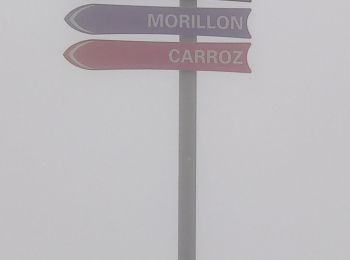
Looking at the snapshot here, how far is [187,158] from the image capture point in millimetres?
1205

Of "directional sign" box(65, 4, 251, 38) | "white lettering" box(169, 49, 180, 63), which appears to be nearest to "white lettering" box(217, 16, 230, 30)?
"directional sign" box(65, 4, 251, 38)

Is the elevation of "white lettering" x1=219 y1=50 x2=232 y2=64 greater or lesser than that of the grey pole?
greater

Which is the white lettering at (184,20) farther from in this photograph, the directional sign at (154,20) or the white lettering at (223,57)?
the white lettering at (223,57)

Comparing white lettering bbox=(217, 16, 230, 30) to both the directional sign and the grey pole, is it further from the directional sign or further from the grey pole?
the grey pole

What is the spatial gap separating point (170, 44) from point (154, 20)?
0.21 feet

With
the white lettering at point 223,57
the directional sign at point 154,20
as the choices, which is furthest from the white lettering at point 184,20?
the white lettering at point 223,57

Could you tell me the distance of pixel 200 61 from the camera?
118cm

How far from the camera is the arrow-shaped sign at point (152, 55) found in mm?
1172

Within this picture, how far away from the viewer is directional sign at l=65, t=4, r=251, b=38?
116 cm

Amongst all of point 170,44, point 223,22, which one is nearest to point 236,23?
point 223,22

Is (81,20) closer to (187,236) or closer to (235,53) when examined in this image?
(235,53)

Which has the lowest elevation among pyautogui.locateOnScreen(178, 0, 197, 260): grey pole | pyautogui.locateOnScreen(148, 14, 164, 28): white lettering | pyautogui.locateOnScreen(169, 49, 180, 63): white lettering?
pyautogui.locateOnScreen(178, 0, 197, 260): grey pole

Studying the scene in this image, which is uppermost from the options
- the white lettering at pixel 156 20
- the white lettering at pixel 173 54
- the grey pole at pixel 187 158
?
the white lettering at pixel 156 20

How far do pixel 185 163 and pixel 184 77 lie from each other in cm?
20
